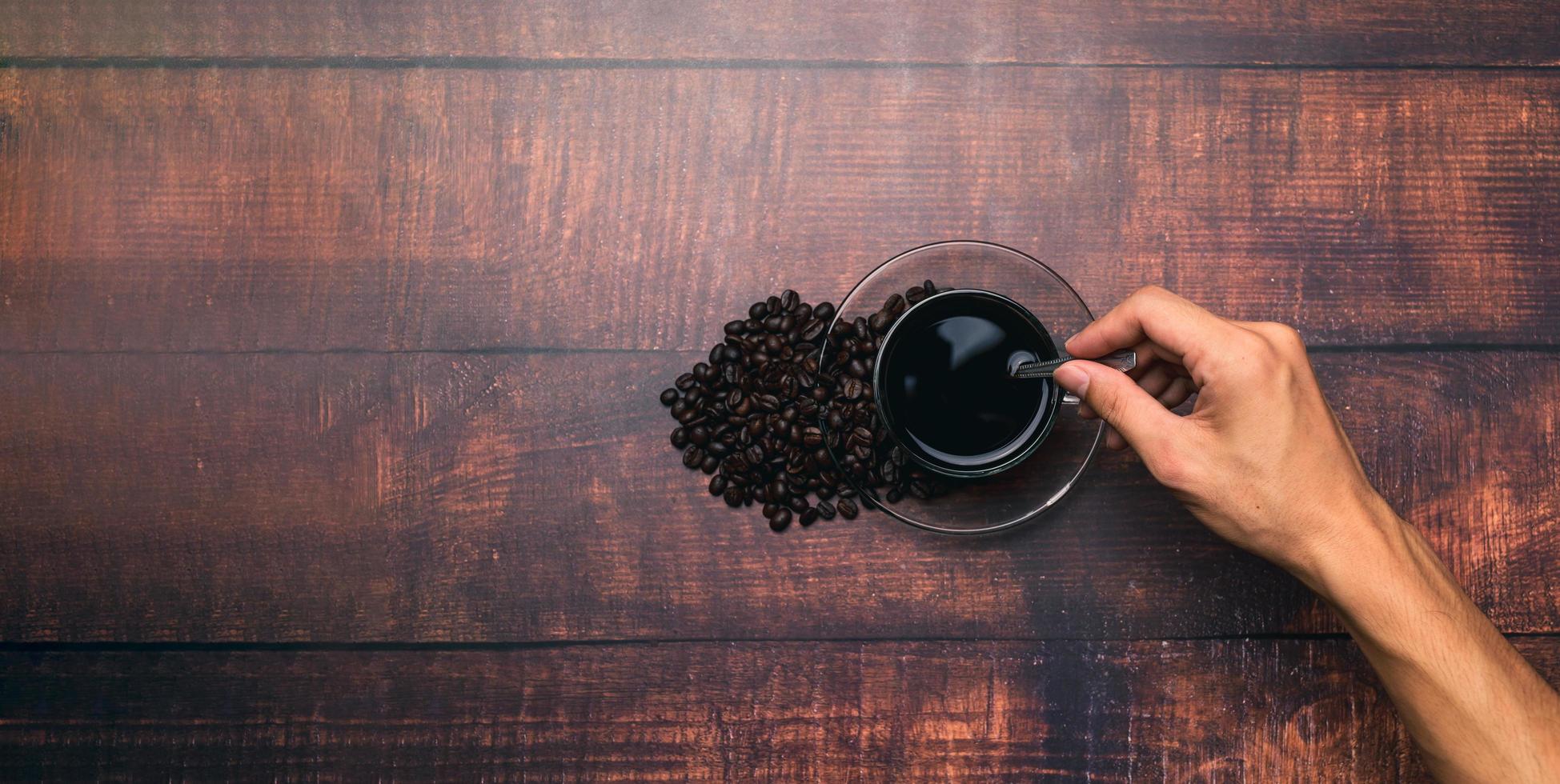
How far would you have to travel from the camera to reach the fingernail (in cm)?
108

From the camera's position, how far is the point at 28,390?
1.34 metres

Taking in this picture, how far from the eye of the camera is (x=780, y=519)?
1301 mm

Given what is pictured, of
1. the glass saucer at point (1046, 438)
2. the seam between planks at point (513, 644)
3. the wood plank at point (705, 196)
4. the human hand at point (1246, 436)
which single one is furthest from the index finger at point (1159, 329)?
the seam between planks at point (513, 644)

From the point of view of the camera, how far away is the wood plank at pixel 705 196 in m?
1.35

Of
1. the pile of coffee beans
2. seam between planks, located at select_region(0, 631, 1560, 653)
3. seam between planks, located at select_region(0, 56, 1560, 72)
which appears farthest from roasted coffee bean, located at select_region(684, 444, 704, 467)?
seam between planks, located at select_region(0, 56, 1560, 72)

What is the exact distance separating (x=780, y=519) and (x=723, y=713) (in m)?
0.29

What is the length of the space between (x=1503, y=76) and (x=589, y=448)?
57.3 inches

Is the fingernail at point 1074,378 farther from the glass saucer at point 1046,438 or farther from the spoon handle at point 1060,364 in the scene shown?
the glass saucer at point 1046,438

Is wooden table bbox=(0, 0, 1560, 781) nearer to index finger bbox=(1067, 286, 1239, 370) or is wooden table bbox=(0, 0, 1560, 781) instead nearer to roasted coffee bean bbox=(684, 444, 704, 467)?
roasted coffee bean bbox=(684, 444, 704, 467)

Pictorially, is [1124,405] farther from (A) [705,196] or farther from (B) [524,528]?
(B) [524,528]

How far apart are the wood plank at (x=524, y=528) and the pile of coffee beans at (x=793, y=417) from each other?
47 mm

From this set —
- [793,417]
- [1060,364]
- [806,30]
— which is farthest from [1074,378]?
[806,30]

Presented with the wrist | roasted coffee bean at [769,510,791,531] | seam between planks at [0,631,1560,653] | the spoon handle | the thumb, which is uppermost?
the spoon handle

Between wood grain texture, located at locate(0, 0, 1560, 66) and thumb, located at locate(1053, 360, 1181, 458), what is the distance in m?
0.55
